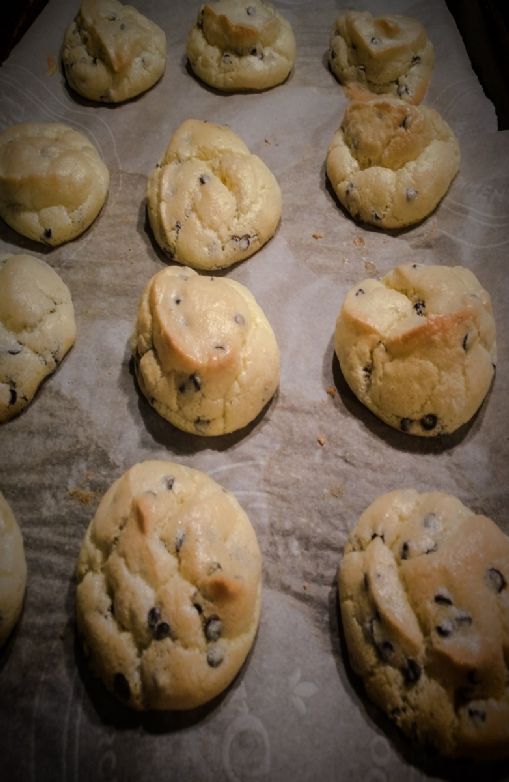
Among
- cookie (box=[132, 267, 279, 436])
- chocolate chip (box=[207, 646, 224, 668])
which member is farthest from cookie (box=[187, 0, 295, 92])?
chocolate chip (box=[207, 646, 224, 668])

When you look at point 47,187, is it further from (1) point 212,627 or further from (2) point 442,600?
(2) point 442,600

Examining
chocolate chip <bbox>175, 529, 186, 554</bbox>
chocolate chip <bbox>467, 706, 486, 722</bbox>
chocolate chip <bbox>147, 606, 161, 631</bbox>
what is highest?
chocolate chip <bbox>175, 529, 186, 554</bbox>

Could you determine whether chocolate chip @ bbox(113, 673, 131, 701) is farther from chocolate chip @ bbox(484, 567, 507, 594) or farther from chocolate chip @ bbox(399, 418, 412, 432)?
chocolate chip @ bbox(399, 418, 412, 432)

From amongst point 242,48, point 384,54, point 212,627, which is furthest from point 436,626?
point 242,48

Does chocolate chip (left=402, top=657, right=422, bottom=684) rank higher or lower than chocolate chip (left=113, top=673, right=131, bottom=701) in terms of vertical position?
lower

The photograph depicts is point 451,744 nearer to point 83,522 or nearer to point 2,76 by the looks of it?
point 83,522

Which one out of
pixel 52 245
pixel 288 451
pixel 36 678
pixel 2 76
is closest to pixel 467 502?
pixel 288 451
